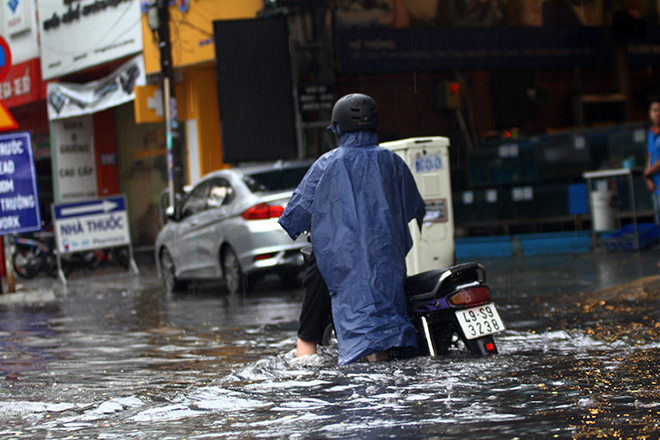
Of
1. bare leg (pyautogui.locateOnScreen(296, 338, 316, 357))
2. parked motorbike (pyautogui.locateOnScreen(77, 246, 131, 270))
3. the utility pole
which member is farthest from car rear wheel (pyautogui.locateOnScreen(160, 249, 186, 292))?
bare leg (pyautogui.locateOnScreen(296, 338, 316, 357))

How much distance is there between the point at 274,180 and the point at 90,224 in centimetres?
692

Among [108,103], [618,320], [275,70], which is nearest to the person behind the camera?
[618,320]

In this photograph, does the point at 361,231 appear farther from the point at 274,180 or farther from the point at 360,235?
the point at 274,180

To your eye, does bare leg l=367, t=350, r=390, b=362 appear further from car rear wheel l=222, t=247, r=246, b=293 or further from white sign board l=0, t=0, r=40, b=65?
white sign board l=0, t=0, r=40, b=65

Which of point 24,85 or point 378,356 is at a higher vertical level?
point 24,85

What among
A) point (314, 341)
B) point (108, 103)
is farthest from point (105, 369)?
point (108, 103)

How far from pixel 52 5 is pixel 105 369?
18.6m

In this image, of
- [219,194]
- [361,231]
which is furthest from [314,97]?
[361,231]

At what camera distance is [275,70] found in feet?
55.0

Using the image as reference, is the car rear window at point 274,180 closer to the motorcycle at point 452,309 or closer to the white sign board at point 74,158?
the motorcycle at point 452,309

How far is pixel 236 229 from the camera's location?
38.4 ft

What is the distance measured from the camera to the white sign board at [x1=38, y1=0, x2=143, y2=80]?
1977 cm

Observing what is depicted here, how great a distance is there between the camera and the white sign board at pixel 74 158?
23.5 meters

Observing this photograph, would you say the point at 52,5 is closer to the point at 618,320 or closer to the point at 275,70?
the point at 275,70
